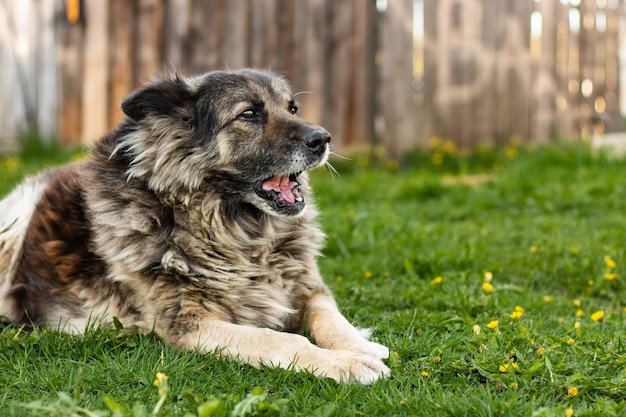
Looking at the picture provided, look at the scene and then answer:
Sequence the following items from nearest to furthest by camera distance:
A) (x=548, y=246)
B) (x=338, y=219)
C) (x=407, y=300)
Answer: (x=407, y=300), (x=548, y=246), (x=338, y=219)

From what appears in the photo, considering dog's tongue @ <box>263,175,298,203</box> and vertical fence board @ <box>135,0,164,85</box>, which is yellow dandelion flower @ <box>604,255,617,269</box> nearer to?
dog's tongue @ <box>263,175,298,203</box>

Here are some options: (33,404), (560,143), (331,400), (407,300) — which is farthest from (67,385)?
(560,143)

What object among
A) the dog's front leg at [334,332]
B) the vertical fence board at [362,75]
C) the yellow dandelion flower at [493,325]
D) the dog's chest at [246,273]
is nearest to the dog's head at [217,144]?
the dog's chest at [246,273]

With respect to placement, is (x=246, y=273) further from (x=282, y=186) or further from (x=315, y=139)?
(x=315, y=139)

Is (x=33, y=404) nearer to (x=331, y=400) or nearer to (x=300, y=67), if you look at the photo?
(x=331, y=400)

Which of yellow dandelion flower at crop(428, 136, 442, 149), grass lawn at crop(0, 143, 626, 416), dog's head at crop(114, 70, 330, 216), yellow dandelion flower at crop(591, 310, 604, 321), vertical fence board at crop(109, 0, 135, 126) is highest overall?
vertical fence board at crop(109, 0, 135, 126)

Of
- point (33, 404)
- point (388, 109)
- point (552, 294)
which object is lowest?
point (552, 294)

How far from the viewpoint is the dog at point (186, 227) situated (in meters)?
3.79

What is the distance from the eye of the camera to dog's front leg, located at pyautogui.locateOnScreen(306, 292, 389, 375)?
3.46 metres

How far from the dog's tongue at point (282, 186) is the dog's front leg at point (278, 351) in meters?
0.79

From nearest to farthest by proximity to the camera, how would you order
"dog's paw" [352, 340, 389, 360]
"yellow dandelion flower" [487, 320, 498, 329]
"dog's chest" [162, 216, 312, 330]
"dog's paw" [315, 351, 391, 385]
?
"dog's paw" [315, 351, 391, 385] → "dog's paw" [352, 340, 389, 360] → "yellow dandelion flower" [487, 320, 498, 329] → "dog's chest" [162, 216, 312, 330]

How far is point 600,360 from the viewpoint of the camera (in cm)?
330

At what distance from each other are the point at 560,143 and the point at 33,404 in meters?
7.84

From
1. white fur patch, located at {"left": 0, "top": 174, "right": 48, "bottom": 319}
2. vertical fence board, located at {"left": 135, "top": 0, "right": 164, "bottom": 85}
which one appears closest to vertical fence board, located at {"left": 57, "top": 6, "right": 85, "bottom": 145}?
vertical fence board, located at {"left": 135, "top": 0, "right": 164, "bottom": 85}
